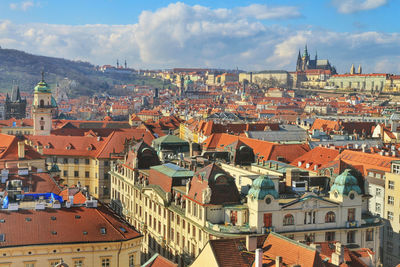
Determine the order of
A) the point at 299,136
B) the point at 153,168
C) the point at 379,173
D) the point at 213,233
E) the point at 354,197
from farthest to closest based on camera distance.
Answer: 1. the point at 299,136
2. the point at 379,173
3. the point at 153,168
4. the point at 354,197
5. the point at 213,233

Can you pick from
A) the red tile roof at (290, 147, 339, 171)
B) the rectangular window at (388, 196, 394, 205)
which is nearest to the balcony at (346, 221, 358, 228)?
the rectangular window at (388, 196, 394, 205)

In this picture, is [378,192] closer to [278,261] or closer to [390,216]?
[390,216]

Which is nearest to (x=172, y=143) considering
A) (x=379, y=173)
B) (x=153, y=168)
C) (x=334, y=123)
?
(x=153, y=168)

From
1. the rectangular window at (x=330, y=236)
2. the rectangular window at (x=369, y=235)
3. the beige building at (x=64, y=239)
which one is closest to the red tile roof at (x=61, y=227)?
the beige building at (x=64, y=239)

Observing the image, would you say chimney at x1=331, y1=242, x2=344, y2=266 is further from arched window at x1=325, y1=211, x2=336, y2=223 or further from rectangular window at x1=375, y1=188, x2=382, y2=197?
rectangular window at x1=375, y1=188, x2=382, y2=197

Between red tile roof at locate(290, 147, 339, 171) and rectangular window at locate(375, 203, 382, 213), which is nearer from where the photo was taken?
rectangular window at locate(375, 203, 382, 213)

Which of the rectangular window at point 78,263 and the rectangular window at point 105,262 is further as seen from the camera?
the rectangular window at point 105,262

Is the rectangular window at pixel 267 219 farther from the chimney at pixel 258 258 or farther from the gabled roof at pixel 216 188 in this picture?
the chimney at pixel 258 258

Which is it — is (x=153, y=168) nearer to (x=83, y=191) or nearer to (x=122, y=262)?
(x=83, y=191)
